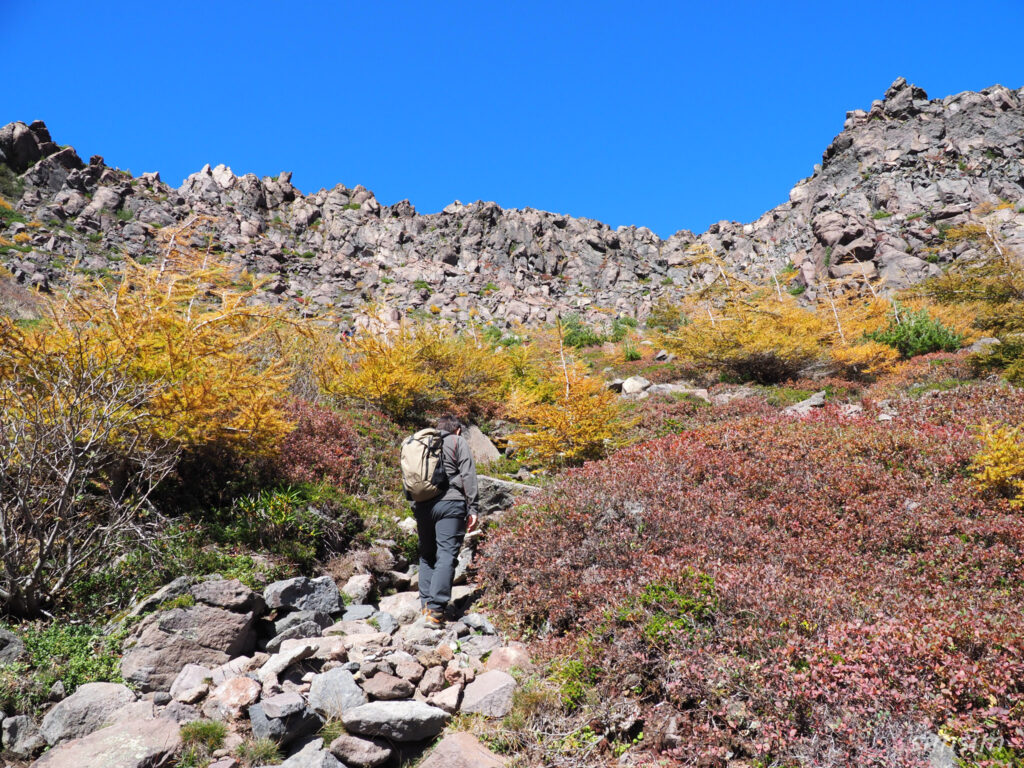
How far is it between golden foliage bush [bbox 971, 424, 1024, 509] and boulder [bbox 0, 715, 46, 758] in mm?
8174

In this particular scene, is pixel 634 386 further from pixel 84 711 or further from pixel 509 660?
pixel 84 711

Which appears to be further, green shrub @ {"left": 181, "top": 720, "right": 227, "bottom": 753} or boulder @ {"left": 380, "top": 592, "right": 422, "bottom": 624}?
boulder @ {"left": 380, "top": 592, "right": 422, "bottom": 624}

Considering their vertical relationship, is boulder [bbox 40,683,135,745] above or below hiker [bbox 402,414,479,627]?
below

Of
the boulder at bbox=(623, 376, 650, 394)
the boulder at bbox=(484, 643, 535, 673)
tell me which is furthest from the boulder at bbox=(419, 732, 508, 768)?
the boulder at bbox=(623, 376, 650, 394)

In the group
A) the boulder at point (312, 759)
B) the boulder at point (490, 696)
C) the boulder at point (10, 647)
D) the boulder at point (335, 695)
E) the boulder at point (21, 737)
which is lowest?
the boulder at point (490, 696)

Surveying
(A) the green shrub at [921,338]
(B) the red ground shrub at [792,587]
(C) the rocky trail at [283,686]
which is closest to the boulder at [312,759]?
(C) the rocky trail at [283,686]

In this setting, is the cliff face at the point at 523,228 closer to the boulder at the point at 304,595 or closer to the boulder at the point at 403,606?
the boulder at the point at 403,606

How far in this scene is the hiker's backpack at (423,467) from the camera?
5.52 metres

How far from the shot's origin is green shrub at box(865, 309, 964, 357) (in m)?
16.7

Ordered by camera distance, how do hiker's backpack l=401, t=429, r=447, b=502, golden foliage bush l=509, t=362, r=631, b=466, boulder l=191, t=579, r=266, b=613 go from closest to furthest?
boulder l=191, t=579, r=266, b=613, hiker's backpack l=401, t=429, r=447, b=502, golden foliage bush l=509, t=362, r=631, b=466

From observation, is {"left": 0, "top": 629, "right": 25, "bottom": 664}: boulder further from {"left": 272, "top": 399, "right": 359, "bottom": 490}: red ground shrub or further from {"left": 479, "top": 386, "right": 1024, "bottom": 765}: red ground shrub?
{"left": 479, "top": 386, "right": 1024, "bottom": 765}: red ground shrub

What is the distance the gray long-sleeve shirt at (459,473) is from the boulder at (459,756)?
2.65 metres

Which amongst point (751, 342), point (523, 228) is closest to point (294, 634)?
point (751, 342)


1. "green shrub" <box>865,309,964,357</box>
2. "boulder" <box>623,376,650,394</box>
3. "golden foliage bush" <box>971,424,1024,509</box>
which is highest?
"green shrub" <box>865,309,964,357</box>
